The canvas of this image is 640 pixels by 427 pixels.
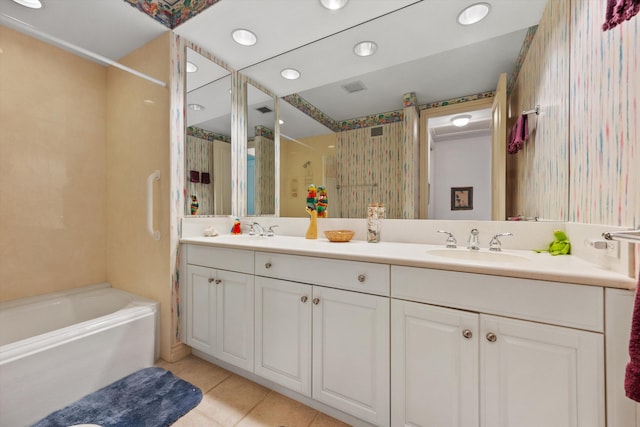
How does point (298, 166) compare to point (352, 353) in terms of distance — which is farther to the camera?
point (298, 166)

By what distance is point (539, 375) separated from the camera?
2.76ft

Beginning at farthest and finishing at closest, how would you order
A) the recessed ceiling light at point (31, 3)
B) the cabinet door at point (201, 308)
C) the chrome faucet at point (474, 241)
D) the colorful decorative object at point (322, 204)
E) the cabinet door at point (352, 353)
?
the colorful decorative object at point (322, 204) < the cabinet door at point (201, 308) < the recessed ceiling light at point (31, 3) < the chrome faucet at point (474, 241) < the cabinet door at point (352, 353)

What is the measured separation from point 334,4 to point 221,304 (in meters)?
2.01

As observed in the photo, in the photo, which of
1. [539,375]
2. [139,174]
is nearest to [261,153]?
[139,174]

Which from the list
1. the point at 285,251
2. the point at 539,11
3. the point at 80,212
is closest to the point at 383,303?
the point at 285,251

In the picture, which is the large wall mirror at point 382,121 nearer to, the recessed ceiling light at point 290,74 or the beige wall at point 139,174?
the recessed ceiling light at point 290,74

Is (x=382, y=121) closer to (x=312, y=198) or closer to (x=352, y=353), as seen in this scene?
(x=312, y=198)

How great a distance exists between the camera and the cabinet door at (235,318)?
1.52 meters

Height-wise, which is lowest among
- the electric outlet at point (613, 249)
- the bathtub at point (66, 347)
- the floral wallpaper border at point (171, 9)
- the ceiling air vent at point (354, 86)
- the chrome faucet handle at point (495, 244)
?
the bathtub at point (66, 347)

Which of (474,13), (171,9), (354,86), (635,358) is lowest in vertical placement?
(635,358)

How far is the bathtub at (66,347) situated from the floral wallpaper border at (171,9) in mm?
1983

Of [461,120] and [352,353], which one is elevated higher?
[461,120]

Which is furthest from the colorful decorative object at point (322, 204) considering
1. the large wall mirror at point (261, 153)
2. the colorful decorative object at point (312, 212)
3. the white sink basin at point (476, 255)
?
the white sink basin at point (476, 255)

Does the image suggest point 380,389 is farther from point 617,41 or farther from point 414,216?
point 617,41
